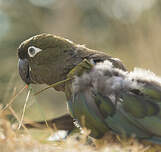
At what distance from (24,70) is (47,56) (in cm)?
26

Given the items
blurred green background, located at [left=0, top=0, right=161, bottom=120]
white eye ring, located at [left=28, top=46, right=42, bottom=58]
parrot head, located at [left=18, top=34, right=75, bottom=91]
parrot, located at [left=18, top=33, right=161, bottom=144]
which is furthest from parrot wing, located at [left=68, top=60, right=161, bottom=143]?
blurred green background, located at [left=0, top=0, right=161, bottom=120]

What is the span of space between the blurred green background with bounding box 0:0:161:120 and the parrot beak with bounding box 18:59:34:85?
206 inches

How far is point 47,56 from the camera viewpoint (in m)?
2.87

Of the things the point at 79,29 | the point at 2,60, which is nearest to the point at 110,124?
the point at 2,60

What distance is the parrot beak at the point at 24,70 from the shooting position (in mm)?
2984

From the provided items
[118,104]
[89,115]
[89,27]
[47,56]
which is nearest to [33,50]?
[47,56]

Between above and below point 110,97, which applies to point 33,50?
above

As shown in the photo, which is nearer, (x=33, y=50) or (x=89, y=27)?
(x=33, y=50)

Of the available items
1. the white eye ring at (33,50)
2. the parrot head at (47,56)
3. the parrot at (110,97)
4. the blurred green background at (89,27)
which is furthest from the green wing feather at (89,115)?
the blurred green background at (89,27)

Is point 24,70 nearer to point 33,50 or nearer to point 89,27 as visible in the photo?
point 33,50

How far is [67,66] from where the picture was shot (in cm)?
278

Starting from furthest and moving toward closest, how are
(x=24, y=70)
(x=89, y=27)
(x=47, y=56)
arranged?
(x=89, y=27)
(x=24, y=70)
(x=47, y=56)

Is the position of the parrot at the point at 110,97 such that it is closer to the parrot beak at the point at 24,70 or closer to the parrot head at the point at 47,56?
the parrot head at the point at 47,56

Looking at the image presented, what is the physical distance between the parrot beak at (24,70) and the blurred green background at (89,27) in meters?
5.23
